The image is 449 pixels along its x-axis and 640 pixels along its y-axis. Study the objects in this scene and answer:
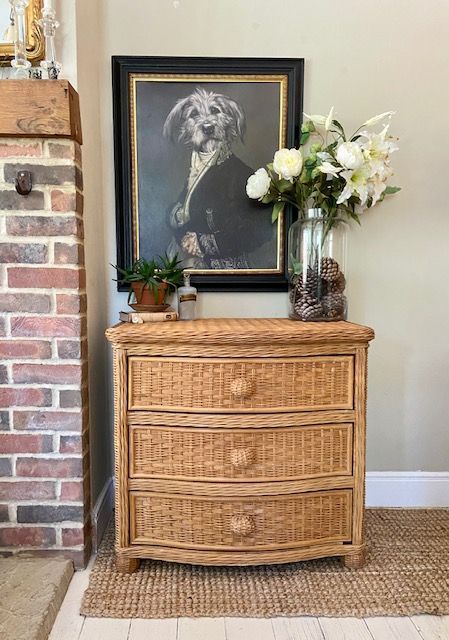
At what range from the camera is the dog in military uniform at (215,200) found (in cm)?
175

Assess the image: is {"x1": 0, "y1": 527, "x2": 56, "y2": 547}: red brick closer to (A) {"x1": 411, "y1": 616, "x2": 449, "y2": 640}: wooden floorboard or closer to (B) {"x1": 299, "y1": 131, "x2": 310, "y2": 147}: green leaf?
(A) {"x1": 411, "y1": 616, "x2": 449, "y2": 640}: wooden floorboard

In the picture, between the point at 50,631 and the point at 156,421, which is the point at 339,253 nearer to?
the point at 156,421

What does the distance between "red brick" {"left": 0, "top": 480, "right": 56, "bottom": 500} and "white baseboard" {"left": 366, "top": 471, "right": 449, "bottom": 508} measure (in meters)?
1.25

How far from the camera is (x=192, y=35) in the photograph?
68.0 inches

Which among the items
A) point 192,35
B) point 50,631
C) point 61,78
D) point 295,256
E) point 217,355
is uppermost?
point 192,35

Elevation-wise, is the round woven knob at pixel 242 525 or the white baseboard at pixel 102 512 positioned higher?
the round woven knob at pixel 242 525

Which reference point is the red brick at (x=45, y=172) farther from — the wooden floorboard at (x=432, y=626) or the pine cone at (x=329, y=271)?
the wooden floorboard at (x=432, y=626)

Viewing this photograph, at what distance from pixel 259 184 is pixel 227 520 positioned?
45.4 inches

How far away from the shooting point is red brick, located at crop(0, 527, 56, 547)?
1.51 meters

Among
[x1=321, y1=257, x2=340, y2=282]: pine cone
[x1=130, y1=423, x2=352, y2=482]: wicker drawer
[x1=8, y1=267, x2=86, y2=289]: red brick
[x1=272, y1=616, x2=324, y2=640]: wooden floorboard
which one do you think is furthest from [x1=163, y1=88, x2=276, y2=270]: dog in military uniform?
[x1=272, y1=616, x2=324, y2=640]: wooden floorboard

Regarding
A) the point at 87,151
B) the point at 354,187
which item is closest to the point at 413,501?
the point at 354,187

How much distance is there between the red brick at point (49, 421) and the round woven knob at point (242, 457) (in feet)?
1.66

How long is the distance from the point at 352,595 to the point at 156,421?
79 cm

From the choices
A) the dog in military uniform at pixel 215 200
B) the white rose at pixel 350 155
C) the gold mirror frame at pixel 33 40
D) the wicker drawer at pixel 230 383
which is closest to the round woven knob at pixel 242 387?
the wicker drawer at pixel 230 383
